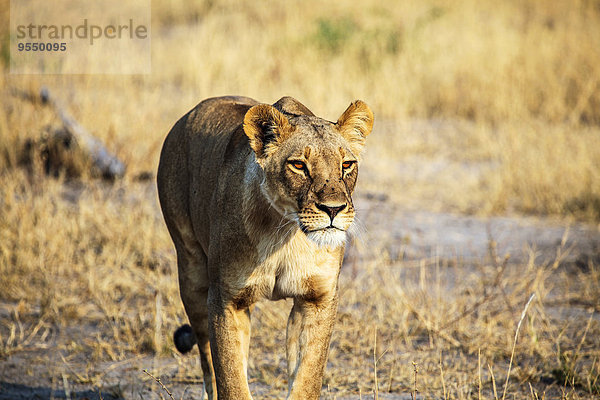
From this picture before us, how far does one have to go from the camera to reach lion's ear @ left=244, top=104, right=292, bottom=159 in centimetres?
290

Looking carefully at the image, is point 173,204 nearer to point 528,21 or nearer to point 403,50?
point 403,50

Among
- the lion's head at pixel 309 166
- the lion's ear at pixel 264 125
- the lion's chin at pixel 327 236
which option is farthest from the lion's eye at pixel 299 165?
the lion's chin at pixel 327 236

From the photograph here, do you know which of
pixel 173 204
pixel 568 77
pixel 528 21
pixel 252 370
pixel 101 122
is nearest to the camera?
pixel 173 204

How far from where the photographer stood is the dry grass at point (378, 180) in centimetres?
446

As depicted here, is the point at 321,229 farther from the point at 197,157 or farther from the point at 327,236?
the point at 197,157

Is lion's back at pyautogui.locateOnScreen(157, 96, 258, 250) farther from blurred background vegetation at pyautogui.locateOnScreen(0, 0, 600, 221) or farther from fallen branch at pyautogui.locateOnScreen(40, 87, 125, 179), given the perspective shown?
blurred background vegetation at pyautogui.locateOnScreen(0, 0, 600, 221)

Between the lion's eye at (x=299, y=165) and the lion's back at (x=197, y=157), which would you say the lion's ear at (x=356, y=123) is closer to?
the lion's eye at (x=299, y=165)

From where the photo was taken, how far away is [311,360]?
3037mm

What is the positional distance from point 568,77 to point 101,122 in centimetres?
658

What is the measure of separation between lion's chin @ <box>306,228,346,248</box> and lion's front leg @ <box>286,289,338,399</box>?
1.29 ft

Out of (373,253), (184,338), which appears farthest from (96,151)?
(184,338)

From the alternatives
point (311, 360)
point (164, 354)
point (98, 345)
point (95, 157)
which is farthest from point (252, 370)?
point (95, 157)

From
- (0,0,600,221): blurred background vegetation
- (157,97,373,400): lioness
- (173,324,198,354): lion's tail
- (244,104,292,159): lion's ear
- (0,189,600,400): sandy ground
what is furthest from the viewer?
(0,0,600,221): blurred background vegetation

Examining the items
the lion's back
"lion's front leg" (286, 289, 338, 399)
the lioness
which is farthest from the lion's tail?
"lion's front leg" (286, 289, 338, 399)
